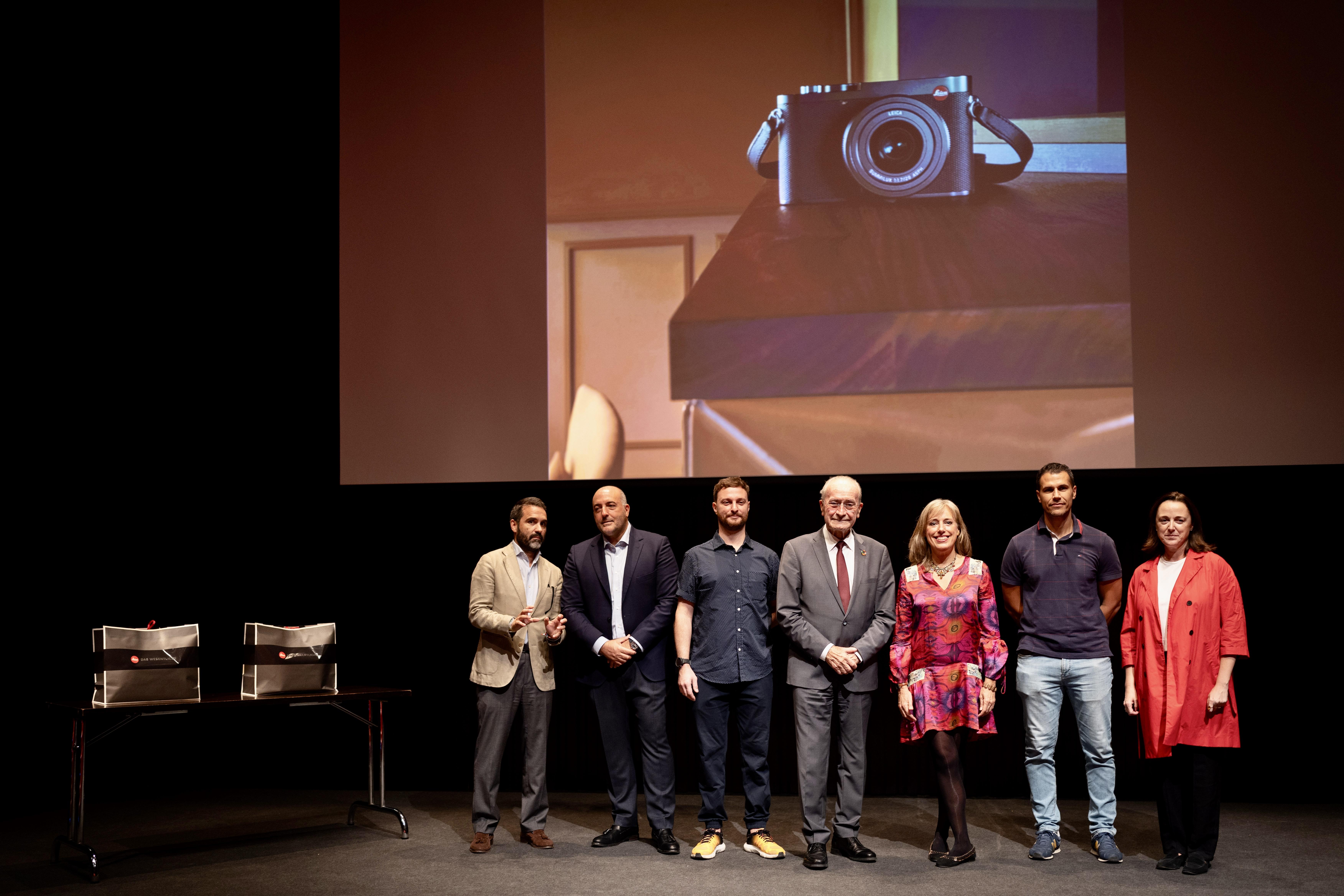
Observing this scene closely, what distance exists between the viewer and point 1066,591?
3973 mm

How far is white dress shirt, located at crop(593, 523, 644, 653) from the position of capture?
423cm

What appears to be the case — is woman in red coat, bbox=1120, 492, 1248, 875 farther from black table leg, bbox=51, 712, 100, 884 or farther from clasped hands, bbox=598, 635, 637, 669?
black table leg, bbox=51, 712, 100, 884

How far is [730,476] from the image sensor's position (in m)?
4.43

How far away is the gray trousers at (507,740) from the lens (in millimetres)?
4176

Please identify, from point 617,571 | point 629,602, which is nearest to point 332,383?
point 617,571

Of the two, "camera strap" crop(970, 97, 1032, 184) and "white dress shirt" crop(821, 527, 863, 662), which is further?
"camera strap" crop(970, 97, 1032, 184)

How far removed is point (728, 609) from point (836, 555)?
17.0 inches

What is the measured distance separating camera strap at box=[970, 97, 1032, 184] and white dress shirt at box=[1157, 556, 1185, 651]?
74.5 inches

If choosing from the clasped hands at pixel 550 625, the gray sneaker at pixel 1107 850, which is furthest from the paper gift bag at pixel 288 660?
the gray sneaker at pixel 1107 850

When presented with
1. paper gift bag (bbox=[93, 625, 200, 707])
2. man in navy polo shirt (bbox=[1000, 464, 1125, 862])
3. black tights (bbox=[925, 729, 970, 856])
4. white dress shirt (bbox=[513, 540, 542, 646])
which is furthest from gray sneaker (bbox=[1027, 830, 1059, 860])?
paper gift bag (bbox=[93, 625, 200, 707])

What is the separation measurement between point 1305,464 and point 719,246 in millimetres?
2638

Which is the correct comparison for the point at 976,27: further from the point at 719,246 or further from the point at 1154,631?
the point at 1154,631

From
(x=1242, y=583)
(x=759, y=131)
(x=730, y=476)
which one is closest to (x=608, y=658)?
(x=730, y=476)

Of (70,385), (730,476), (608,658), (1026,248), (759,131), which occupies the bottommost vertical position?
(608,658)
